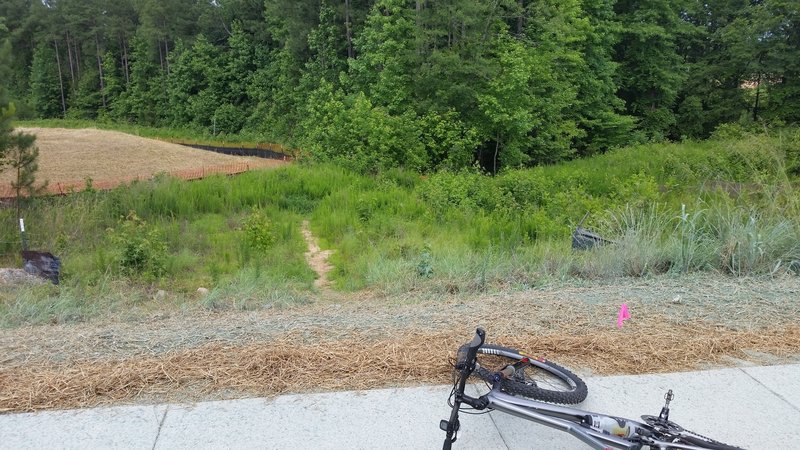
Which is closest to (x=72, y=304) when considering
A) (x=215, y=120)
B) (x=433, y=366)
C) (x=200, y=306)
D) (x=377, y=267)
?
(x=200, y=306)

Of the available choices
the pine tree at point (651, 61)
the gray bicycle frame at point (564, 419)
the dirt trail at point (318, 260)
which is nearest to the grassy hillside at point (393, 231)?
the dirt trail at point (318, 260)

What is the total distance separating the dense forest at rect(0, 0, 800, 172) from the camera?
82.3 ft

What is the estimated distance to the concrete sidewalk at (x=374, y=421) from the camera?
117 inches

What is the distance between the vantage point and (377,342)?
4.07 metres

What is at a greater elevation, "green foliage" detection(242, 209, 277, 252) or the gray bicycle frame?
the gray bicycle frame

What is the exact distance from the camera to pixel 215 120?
5062 centimetres

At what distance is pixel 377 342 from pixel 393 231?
8.68 meters

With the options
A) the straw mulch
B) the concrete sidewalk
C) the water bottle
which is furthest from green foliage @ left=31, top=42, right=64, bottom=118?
the water bottle

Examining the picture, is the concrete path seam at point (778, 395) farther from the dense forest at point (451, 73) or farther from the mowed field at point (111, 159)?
the mowed field at point (111, 159)

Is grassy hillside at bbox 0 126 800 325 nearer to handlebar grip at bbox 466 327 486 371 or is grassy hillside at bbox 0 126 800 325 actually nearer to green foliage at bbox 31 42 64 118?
handlebar grip at bbox 466 327 486 371

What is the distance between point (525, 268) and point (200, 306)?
327 centimetres

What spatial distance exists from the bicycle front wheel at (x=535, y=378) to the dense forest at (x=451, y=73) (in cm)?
1203

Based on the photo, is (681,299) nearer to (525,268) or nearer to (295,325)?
(525,268)

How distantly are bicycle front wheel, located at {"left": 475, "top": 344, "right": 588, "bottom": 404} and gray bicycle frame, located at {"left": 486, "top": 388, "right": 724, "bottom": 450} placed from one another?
316 mm
